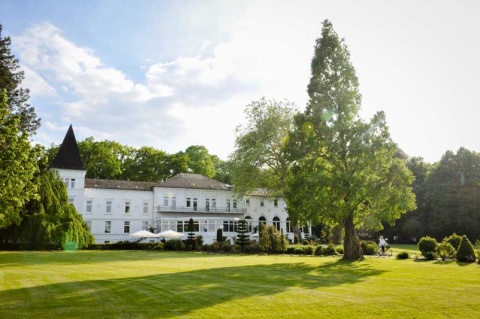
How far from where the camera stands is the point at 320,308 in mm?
8617

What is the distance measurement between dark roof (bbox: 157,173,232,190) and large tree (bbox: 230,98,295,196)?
38.8 ft

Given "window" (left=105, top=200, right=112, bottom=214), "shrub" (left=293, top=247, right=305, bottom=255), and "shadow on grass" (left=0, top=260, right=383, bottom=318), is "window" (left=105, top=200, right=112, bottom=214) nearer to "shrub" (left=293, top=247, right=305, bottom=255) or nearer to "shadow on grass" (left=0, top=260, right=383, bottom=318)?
"shrub" (left=293, top=247, right=305, bottom=255)

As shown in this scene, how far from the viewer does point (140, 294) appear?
33.3 ft

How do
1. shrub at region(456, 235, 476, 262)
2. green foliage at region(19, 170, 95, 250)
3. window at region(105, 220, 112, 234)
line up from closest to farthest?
shrub at region(456, 235, 476, 262), green foliage at region(19, 170, 95, 250), window at region(105, 220, 112, 234)

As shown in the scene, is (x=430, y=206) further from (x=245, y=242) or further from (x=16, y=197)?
(x=16, y=197)

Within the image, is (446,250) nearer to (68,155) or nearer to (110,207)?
(110,207)

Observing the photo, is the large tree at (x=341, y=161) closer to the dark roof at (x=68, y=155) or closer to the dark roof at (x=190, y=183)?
the dark roof at (x=190, y=183)

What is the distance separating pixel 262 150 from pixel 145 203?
19884 millimetres

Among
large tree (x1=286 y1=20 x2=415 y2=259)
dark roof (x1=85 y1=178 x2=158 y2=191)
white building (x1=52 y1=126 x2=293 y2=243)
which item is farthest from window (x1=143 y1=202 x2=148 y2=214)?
large tree (x1=286 y1=20 x2=415 y2=259)

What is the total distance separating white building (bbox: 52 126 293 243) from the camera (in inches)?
1896

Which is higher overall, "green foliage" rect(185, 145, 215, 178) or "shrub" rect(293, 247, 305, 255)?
"green foliage" rect(185, 145, 215, 178)

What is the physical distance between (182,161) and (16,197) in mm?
47316

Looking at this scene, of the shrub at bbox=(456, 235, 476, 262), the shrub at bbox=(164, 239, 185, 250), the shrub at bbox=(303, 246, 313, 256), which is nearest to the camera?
the shrub at bbox=(456, 235, 476, 262)

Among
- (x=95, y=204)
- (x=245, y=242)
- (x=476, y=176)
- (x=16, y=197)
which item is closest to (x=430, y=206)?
(x=476, y=176)
